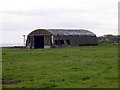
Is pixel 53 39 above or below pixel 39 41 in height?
above

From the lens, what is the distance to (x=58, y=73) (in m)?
28.1

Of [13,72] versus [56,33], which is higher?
[56,33]

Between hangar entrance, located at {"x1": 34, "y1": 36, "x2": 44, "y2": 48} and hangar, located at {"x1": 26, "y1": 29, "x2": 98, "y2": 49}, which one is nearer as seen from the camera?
hangar, located at {"x1": 26, "y1": 29, "x2": 98, "y2": 49}

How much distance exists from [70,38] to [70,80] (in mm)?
72105

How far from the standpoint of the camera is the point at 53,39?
8738 cm

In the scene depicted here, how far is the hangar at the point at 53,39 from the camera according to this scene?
8794 centimetres

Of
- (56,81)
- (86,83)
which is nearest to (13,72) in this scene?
(56,81)

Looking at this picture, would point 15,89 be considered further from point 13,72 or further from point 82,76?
point 13,72

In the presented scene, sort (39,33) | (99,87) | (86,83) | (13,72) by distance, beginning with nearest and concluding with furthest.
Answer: (99,87)
(86,83)
(13,72)
(39,33)

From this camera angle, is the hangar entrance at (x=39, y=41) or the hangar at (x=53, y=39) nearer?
the hangar at (x=53, y=39)

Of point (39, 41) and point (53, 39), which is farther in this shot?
point (39, 41)

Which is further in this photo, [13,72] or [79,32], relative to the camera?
[79,32]

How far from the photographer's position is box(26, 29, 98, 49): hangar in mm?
87938

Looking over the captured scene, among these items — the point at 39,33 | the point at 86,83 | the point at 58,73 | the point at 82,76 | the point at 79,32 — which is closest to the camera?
the point at 86,83
